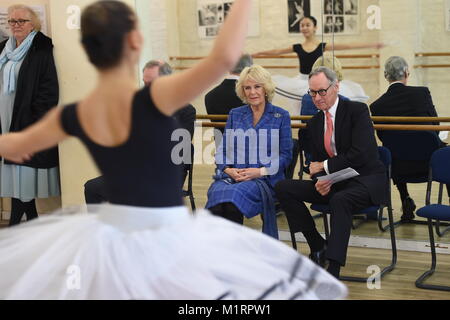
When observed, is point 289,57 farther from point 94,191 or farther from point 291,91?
point 94,191

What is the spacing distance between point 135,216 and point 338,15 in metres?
3.80

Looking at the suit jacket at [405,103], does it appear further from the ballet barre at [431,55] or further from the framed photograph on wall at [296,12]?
the framed photograph on wall at [296,12]

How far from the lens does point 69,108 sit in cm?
223

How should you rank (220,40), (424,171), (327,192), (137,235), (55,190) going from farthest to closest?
(55,190) < (424,171) < (327,192) < (137,235) < (220,40)

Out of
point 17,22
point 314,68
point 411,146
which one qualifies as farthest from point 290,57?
point 17,22

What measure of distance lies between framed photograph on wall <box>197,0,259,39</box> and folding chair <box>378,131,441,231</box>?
4.28ft

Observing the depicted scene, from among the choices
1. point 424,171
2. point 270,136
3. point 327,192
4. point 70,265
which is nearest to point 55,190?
point 270,136

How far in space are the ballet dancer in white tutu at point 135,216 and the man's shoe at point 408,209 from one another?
356 centimetres

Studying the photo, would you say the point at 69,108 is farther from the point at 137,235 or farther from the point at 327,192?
the point at 327,192

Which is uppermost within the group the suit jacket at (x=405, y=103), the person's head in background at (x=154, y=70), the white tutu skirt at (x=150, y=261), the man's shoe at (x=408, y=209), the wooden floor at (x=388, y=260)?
the person's head in background at (x=154, y=70)

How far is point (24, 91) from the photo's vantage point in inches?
230

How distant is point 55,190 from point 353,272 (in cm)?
262

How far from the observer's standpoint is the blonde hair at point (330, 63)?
5.62 m

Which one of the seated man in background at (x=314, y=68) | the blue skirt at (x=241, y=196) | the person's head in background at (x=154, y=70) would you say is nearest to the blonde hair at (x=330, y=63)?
the seated man in background at (x=314, y=68)
